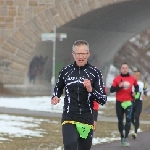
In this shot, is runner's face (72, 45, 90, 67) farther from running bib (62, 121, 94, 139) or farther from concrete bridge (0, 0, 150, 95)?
concrete bridge (0, 0, 150, 95)

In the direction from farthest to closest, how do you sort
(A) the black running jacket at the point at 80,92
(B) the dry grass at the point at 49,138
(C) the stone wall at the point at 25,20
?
1. (C) the stone wall at the point at 25,20
2. (B) the dry grass at the point at 49,138
3. (A) the black running jacket at the point at 80,92

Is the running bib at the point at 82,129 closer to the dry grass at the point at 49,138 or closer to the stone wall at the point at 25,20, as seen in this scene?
the dry grass at the point at 49,138

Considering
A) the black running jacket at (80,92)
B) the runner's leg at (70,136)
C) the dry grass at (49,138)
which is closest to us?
the runner's leg at (70,136)

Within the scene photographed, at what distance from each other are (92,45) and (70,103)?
29175 mm

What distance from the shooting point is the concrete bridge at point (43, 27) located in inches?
1178

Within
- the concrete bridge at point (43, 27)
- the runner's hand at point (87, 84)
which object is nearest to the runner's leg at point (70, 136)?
the runner's hand at point (87, 84)

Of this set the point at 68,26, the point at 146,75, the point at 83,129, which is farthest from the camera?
the point at 146,75

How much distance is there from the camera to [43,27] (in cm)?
3028

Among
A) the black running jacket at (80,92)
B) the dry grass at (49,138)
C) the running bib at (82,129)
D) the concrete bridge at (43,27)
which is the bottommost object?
the dry grass at (49,138)

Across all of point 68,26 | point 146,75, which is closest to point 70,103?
point 68,26

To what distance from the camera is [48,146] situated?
1352 cm

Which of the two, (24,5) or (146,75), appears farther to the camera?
(146,75)

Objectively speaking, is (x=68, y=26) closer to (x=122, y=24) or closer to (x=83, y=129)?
(x=122, y=24)

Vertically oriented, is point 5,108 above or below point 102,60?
below
